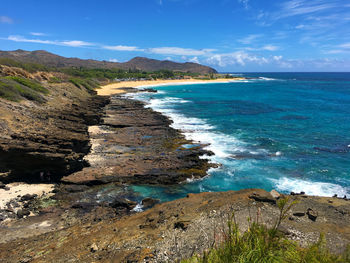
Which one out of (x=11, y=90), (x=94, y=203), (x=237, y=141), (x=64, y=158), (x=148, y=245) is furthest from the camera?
(x=11, y=90)

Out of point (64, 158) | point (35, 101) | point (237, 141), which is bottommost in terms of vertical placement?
point (237, 141)

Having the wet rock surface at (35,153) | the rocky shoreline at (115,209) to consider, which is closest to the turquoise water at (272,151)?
the rocky shoreline at (115,209)

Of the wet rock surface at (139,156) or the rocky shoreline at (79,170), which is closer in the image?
the rocky shoreline at (79,170)

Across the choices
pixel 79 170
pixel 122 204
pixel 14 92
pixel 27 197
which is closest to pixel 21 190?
pixel 27 197

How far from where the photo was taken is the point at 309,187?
1822cm

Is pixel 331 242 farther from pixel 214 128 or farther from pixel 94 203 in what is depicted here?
pixel 214 128

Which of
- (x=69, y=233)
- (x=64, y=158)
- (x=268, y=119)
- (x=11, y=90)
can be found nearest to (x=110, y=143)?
(x=64, y=158)

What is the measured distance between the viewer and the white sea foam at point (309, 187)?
1750 centimetres

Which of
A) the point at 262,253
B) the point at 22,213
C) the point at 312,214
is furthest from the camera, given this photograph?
Answer: the point at 22,213

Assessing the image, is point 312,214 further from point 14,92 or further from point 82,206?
point 14,92

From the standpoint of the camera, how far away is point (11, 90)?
111ft

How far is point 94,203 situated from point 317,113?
159 ft

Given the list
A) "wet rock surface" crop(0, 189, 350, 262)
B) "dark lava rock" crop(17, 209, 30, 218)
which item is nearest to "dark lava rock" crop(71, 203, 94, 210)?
"wet rock surface" crop(0, 189, 350, 262)

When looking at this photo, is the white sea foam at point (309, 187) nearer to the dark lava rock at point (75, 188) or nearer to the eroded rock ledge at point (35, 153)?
the dark lava rock at point (75, 188)
